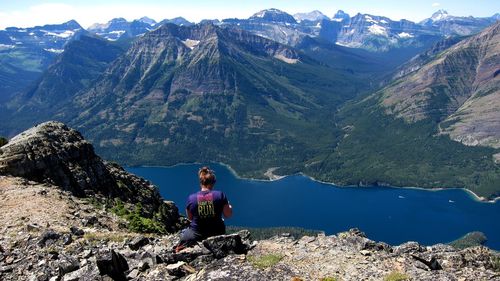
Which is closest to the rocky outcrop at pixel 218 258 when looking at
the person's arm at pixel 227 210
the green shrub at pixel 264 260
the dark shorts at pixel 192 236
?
the green shrub at pixel 264 260

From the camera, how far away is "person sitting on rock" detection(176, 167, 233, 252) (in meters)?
23.6

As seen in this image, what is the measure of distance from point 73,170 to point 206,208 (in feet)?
121

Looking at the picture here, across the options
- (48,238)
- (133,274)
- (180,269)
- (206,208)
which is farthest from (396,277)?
(48,238)

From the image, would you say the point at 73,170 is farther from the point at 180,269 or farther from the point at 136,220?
the point at 180,269

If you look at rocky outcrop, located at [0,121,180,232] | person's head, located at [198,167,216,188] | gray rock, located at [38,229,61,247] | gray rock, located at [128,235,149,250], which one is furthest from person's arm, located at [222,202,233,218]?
rocky outcrop, located at [0,121,180,232]

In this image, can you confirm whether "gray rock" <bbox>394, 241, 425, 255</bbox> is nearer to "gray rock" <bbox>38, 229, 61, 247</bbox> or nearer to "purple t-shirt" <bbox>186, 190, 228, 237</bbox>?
"purple t-shirt" <bbox>186, 190, 228, 237</bbox>

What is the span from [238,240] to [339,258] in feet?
18.7

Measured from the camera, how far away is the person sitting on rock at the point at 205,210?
77.4 feet

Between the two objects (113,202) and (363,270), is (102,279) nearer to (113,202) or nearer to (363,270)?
(363,270)

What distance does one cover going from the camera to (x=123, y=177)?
65.0m

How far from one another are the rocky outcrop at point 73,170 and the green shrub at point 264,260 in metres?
28.4

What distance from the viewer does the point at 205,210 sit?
23.8 metres

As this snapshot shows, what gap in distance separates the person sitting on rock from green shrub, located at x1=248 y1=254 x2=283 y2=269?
2.26 m

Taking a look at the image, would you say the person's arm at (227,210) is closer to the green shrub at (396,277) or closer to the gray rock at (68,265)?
the gray rock at (68,265)
